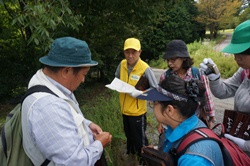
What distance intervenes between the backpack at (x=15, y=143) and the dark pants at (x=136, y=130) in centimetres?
191

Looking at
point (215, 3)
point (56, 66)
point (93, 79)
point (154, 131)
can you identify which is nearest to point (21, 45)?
point (93, 79)

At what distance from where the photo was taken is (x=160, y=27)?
19.0 m

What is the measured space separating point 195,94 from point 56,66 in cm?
90

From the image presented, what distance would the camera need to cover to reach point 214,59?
11.2 m

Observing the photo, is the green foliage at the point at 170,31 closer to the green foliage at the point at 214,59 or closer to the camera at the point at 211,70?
the green foliage at the point at 214,59

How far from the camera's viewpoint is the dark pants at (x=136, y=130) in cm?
314

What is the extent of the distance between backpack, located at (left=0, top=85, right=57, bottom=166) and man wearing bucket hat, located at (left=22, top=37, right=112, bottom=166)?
1.7 inches

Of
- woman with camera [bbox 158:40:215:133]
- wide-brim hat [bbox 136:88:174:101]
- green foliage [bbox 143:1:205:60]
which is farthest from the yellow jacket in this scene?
green foliage [bbox 143:1:205:60]

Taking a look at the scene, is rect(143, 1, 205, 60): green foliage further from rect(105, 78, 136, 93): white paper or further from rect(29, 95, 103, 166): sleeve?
rect(29, 95, 103, 166): sleeve

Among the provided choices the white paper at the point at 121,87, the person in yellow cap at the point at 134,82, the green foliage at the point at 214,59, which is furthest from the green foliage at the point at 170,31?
the white paper at the point at 121,87

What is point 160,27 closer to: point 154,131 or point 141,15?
point 141,15

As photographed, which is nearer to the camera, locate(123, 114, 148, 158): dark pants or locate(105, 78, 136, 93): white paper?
locate(105, 78, 136, 93): white paper

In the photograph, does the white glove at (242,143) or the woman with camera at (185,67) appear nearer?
the white glove at (242,143)

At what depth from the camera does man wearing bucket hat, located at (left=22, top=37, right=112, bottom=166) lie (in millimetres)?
1232
